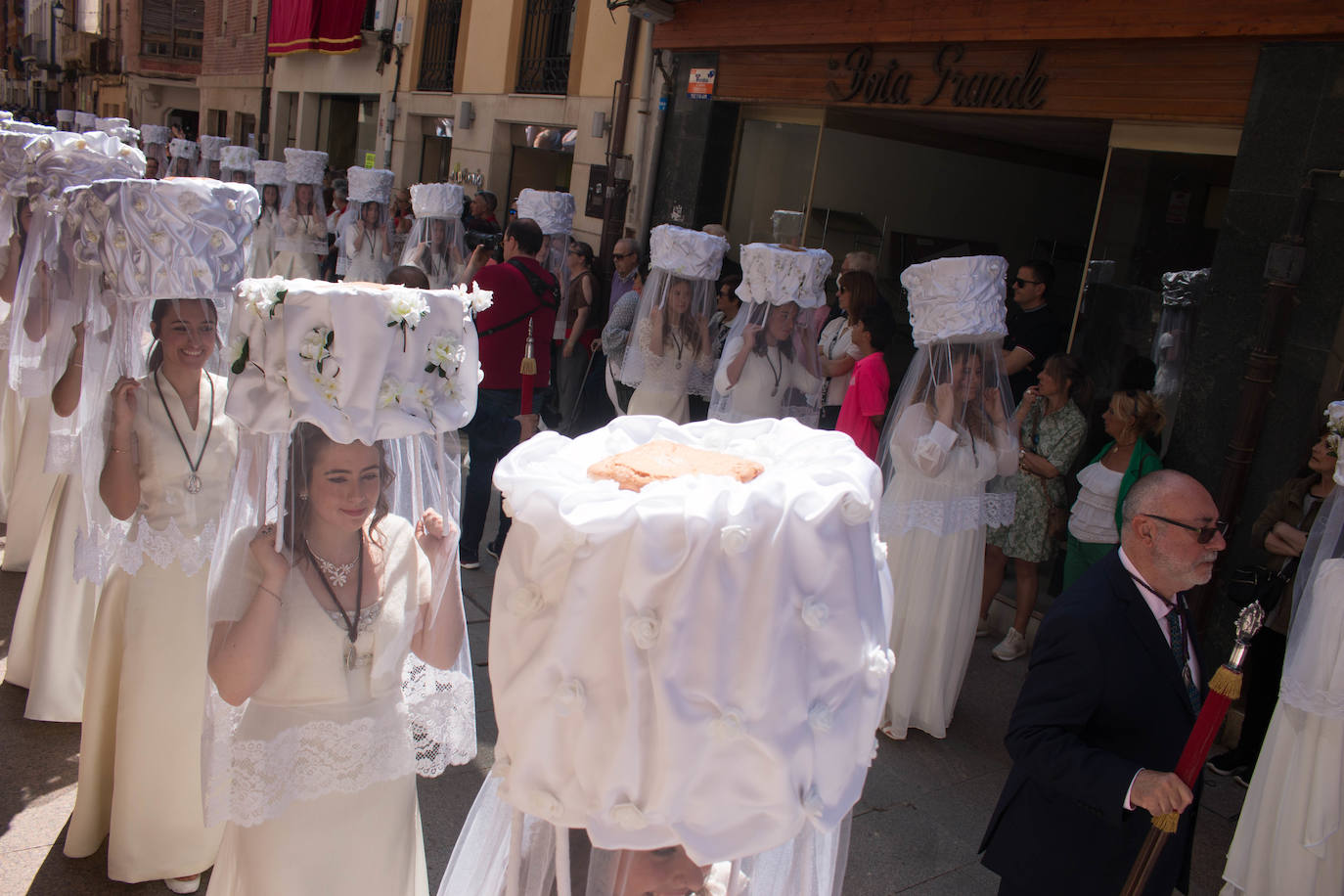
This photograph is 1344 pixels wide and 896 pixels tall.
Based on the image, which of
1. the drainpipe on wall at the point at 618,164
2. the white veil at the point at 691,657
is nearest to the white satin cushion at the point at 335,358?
the white veil at the point at 691,657

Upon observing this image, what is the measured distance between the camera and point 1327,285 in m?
5.14

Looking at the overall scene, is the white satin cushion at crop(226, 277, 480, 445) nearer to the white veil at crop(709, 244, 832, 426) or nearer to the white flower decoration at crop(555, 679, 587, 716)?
the white flower decoration at crop(555, 679, 587, 716)

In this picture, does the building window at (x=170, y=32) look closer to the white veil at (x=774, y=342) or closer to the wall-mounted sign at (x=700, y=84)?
the wall-mounted sign at (x=700, y=84)

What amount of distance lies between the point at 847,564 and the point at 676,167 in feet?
29.0

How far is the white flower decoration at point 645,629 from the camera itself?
5.57 ft

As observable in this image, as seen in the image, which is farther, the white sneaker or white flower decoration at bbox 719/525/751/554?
the white sneaker

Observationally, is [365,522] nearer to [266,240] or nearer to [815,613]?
[815,613]

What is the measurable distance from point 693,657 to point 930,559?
11.9 ft

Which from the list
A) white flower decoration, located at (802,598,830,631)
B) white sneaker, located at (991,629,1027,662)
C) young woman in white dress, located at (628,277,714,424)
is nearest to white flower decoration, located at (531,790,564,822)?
white flower decoration, located at (802,598,830,631)

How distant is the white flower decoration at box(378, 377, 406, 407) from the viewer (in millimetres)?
2496

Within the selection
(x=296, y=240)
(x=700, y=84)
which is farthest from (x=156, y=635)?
(x=296, y=240)

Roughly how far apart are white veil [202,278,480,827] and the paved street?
121 centimetres

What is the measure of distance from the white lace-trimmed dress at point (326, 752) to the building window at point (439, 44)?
13.7m

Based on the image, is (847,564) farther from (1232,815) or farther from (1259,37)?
(1259,37)
